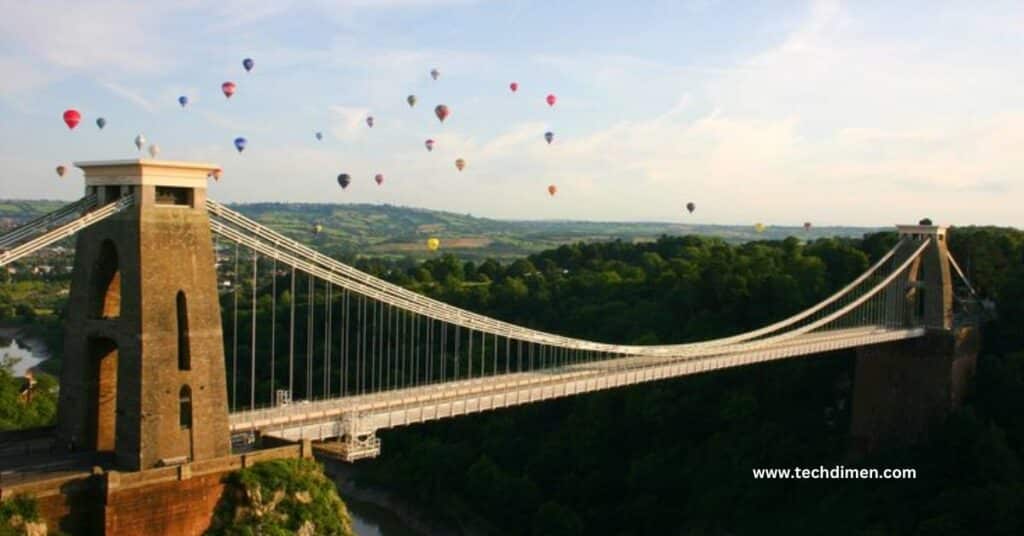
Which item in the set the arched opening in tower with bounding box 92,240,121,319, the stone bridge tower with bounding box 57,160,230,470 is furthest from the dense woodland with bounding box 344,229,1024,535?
the arched opening in tower with bounding box 92,240,121,319

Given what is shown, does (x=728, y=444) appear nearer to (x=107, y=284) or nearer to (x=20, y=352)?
(x=107, y=284)

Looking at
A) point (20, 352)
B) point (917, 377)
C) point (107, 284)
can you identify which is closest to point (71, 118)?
point (107, 284)

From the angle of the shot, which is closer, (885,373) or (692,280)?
(885,373)

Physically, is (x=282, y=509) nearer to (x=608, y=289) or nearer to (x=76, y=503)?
(x=76, y=503)

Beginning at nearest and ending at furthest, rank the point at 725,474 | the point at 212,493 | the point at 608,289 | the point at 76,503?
the point at 76,503, the point at 212,493, the point at 725,474, the point at 608,289

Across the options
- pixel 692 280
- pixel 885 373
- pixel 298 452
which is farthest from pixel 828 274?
pixel 298 452

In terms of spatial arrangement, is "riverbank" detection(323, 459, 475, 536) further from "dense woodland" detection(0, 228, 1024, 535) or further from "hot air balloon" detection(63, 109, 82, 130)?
"hot air balloon" detection(63, 109, 82, 130)
